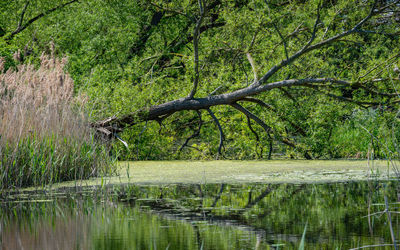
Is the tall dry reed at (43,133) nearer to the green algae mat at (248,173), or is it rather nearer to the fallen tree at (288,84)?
the green algae mat at (248,173)

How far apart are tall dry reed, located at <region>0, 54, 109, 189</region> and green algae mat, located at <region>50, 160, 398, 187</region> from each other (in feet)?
1.02

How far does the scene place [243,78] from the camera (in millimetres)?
11359

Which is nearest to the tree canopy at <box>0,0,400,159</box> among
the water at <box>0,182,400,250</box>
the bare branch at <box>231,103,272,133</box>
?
the bare branch at <box>231,103,272,133</box>

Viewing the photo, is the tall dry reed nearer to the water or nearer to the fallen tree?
the water

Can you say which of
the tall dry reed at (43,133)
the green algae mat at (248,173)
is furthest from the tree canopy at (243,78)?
the tall dry reed at (43,133)

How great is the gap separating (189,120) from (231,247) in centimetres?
984

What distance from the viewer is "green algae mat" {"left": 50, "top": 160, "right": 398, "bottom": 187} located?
7383mm

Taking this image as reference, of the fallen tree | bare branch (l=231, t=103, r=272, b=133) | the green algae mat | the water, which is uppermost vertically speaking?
the fallen tree

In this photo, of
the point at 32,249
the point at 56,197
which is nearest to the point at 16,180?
the point at 56,197

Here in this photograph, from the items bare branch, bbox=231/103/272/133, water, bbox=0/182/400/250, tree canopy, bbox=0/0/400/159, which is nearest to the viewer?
water, bbox=0/182/400/250

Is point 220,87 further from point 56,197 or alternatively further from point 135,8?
point 56,197

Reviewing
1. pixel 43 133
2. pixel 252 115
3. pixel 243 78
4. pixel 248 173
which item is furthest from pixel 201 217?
pixel 243 78

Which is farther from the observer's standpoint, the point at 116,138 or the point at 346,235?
the point at 116,138

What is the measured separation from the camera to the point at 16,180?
6539 mm
